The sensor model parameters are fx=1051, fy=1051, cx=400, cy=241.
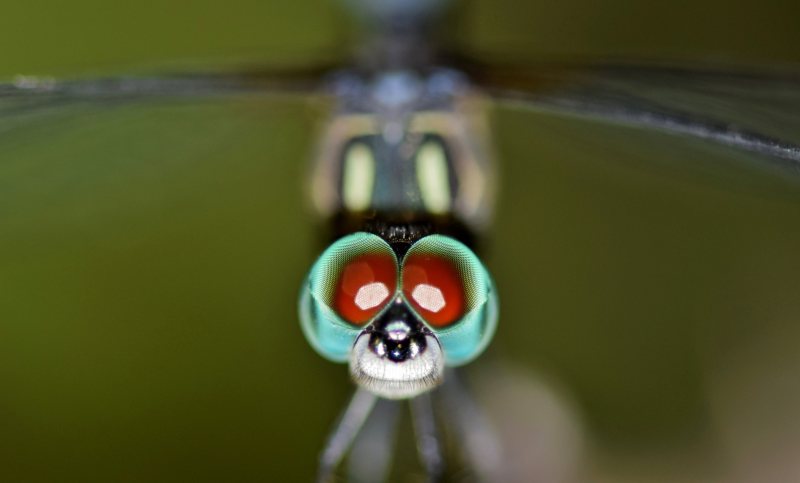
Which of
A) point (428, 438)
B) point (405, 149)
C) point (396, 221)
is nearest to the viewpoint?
point (396, 221)

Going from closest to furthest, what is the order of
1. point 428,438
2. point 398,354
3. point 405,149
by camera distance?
1. point 398,354
2. point 428,438
3. point 405,149


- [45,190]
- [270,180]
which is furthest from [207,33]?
[45,190]

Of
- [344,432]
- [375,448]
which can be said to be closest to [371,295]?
[344,432]

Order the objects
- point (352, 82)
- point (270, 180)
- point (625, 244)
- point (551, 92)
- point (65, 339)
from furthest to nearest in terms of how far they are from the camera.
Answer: point (270, 180), point (625, 244), point (65, 339), point (352, 82), point (551, 92)

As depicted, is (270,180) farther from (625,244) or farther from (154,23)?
(625,244)

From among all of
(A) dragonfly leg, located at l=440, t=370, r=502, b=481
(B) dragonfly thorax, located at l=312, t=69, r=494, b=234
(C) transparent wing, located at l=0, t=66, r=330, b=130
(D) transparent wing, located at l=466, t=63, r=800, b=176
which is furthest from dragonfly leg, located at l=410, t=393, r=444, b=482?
(C) transparent wing, located at l=0, t=66, r=330, b=130

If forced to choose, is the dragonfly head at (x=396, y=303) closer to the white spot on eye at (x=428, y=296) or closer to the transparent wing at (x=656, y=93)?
the white spot on eye at (x=428, y=296)

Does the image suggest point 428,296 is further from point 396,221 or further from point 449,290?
point 396,221
